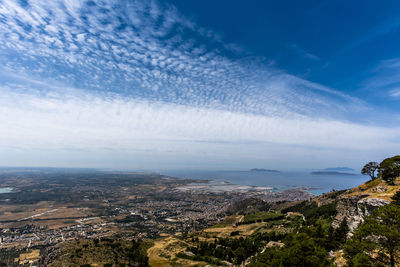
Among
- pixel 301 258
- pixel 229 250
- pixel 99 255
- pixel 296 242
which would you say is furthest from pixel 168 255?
pixel 301 258

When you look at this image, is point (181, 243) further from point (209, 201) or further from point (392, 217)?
point (209, 201)

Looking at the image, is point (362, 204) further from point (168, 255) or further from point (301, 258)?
point (168, 255)

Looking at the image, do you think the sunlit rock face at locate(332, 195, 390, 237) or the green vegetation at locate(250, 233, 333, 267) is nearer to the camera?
the green vegetation at locate(250, 233, 333, 267)

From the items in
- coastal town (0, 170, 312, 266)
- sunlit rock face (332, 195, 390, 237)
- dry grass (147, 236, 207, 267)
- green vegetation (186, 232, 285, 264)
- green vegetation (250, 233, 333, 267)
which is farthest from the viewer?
coastal town (0, 170, 312, 266)

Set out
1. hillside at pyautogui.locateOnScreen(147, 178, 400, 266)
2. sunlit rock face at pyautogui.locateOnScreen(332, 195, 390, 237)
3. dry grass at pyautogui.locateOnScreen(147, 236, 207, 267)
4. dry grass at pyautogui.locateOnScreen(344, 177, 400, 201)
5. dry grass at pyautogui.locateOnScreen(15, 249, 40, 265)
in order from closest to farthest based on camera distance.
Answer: hillside at pyautogui.locateOnScreen(147, 178, 400, 266) → sunlit rock face at pyautogui.locateOnScreen(332, 195, 390, 237) → dry grass at pyautogui.locateOnScreen(344, 177, 400, 201) → dry grass at pyautogui.locateOnScreen(147, 236, 207, 267) → dry grass at pyautogui.locateOnScreen(15, 249, 40, 265)

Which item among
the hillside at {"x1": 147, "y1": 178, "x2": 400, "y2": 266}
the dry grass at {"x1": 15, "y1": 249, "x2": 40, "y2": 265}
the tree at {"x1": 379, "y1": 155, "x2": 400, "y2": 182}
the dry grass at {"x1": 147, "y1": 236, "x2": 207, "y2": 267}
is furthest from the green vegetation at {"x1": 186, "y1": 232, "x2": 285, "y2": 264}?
the dry grass at {"x1": 15, "y1": 249, "x2": 40, "y2": 265}

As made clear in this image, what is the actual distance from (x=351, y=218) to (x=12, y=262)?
325 ft

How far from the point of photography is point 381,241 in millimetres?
18312

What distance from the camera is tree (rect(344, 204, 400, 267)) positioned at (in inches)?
696

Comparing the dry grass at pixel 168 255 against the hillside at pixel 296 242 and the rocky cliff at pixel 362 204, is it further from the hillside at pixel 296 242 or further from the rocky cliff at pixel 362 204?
the rocky cliff at pixel 362 204

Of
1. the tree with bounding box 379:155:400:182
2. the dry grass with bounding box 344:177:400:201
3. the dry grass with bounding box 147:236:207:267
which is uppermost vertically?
the tree with bounding box 379:155:400:182

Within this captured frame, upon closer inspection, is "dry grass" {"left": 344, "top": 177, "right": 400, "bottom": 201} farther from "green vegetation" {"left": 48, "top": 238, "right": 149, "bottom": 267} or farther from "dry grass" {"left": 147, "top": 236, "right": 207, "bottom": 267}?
"green vegetation" {"left": 48, "top": 238, "right": 149, "bottom": 267}

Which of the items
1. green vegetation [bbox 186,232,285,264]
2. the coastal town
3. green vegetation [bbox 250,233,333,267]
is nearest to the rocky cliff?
green vegetation [bbox 250,233,333,267]

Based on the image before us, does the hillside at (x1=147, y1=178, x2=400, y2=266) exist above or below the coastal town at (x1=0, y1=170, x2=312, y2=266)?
above
